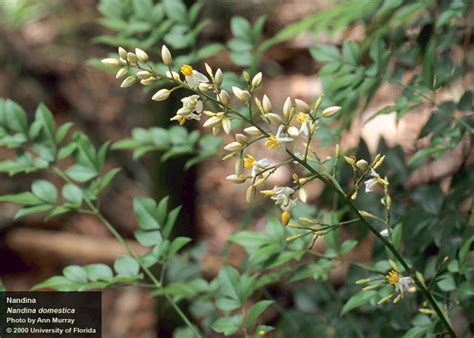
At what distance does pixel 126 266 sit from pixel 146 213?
0.10 m

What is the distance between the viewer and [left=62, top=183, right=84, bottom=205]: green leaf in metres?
1.25

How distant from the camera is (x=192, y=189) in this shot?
237cm

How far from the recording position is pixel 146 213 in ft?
3.95

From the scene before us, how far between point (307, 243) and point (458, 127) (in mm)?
316

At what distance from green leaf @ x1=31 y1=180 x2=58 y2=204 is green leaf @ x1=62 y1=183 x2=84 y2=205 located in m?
0.02

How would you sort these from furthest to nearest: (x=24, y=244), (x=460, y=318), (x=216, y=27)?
1. (x=216, y=27)
2. (x=24, y=244)
3. (x=460, y=318)

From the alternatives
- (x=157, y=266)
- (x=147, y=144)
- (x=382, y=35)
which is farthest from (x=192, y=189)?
(x=382, y=35)

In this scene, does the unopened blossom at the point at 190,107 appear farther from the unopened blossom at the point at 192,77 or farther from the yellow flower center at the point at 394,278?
the yellow flower center at the point at 394,278

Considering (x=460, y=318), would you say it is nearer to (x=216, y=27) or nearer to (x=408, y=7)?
(x=408, y=7)

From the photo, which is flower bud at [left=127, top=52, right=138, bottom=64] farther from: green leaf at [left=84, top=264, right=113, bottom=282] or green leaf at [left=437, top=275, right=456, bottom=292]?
green leaf at [left=437, top=275, right=456, bottom=292]

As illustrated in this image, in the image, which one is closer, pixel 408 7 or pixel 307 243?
pixel 307 243

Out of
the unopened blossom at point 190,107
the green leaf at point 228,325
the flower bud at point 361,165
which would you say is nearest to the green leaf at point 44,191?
the green leaf at point 228,325

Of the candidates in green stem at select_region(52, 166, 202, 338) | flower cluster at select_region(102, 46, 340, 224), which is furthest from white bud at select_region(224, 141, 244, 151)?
green stem at select_region(52, 166, 202, 338)

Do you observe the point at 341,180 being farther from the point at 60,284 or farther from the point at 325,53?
the point at 60,284
